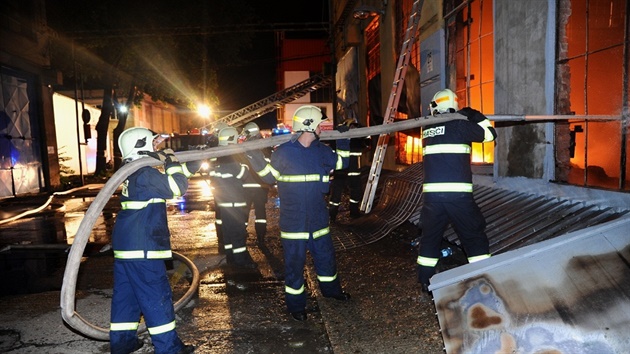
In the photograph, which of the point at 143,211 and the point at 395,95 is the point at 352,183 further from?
the point at 143,211

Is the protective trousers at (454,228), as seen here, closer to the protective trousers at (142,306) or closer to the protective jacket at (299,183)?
the protective jacket at (299,183)

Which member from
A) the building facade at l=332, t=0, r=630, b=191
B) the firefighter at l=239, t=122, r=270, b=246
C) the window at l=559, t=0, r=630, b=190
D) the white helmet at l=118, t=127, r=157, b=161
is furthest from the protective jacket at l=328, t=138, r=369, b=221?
the white helmet at l=118, t=127, r=157, b=161

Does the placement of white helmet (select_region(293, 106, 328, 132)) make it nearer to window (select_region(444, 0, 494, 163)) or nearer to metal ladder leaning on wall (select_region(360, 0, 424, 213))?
metal ladder leaning on wall (select_region(360, 0, 424, 213))

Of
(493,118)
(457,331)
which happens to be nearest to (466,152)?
(493,118)

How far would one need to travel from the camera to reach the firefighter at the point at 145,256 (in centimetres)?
327

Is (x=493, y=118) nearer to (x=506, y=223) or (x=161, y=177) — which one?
(x=506, y=223)

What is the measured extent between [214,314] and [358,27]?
13.3m

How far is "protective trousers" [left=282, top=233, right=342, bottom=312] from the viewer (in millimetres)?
4062

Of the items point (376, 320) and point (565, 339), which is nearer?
point (565, 339)

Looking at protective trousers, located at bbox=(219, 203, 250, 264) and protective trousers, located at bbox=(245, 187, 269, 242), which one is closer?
protective trousers, located at bbox=(219, 203, 250, 264)

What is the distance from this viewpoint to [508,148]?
6.04 metres

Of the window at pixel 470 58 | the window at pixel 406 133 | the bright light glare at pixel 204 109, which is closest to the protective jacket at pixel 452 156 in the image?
the window at pixel 470 58

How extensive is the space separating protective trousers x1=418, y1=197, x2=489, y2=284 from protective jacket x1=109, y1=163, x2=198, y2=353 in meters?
2.24

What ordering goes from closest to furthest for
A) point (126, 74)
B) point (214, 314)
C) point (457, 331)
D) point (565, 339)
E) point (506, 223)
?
point (565, 339), point (457, 331), point (214, 314), point (506, 223), point (126, 74)
